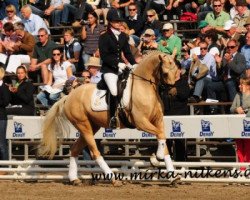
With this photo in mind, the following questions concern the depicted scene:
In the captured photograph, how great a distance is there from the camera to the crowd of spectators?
22453mm

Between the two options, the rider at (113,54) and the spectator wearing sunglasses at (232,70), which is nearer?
the rider at (113,54)

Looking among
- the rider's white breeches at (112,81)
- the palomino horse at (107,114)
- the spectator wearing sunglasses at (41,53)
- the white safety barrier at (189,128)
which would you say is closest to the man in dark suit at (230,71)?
the white safety barrier at (189,128)

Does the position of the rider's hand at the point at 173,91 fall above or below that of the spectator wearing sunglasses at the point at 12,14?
below

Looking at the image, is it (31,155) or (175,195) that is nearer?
(175,195)

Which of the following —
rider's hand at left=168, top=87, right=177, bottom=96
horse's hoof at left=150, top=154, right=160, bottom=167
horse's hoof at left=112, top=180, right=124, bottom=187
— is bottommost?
horse's hoof at left=112, top=180, right=124, bottom=187

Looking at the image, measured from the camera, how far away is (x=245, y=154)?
2019 cm

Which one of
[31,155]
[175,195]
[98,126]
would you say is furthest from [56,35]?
[175,195]

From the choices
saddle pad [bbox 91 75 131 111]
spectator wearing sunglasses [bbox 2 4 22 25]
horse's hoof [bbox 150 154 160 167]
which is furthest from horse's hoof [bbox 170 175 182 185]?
spectator wearing sunglasses [bbox 2 4 22 25]

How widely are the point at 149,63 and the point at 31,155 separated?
416cm

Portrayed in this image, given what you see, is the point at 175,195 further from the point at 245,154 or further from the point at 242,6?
the point at 242,6

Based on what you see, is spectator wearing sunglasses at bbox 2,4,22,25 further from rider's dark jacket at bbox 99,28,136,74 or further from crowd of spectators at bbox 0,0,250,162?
rider's dark jacket at bbox 99,28,136,74

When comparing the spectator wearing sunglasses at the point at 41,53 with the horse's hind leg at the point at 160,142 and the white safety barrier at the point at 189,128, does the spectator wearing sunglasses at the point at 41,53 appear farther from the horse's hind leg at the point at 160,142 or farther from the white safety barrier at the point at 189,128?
the horse's hind leg at the point at 160,142

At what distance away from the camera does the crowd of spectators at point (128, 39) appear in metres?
22.5

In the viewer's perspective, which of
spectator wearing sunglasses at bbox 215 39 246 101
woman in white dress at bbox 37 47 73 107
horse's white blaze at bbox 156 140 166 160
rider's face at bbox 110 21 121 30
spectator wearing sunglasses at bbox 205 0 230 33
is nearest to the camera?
horse's white blaze at bbox 156 140 166 160
